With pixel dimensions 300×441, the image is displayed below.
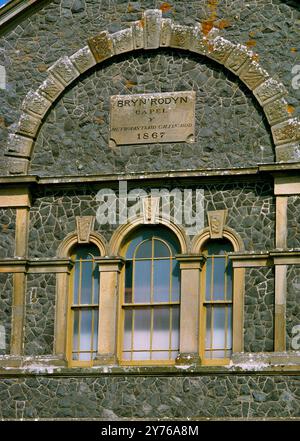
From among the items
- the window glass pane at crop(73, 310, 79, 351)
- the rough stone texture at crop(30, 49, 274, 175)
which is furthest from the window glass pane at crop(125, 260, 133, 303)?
the rough stone texture at crop(30, 49, 274, 175)

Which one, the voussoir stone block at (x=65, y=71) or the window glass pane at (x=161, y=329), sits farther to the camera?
the voussoir stone block at (x=65, y=71)

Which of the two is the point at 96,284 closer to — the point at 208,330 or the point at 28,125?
the point at 208,330

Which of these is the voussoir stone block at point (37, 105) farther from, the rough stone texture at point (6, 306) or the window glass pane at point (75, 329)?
the window glass pane at point (75, 329)

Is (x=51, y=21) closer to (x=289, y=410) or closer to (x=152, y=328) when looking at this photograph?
(x=152, y=328)

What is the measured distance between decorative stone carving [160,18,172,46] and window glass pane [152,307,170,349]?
4.84m

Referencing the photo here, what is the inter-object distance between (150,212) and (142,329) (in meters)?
2.11

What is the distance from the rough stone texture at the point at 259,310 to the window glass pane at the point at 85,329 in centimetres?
295

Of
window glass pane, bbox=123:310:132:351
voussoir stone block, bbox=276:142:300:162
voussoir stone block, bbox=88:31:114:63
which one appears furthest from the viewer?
voussoir stone block, bbox=88:31:114:63

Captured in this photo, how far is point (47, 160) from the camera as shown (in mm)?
35625

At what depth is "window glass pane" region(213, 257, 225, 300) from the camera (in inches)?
1362

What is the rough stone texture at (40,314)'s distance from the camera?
35000mm

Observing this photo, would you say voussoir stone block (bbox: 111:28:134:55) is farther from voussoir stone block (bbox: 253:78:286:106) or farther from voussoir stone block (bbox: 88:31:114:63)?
voussoir stone block (bbox: 253:78:286:106)

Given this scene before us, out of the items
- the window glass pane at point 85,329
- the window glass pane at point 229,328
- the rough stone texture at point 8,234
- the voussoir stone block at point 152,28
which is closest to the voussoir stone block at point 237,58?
the voussoir stone block at point 152,28
